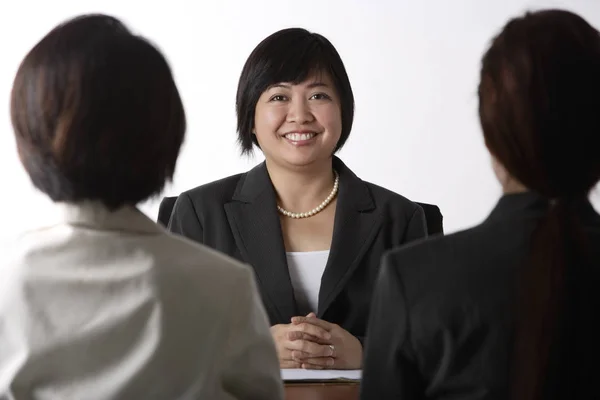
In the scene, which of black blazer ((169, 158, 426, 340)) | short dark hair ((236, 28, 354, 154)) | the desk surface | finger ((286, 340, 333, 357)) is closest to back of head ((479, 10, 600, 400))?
the desk surface

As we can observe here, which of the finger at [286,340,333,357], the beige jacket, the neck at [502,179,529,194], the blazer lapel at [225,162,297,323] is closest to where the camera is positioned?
the beige jacket

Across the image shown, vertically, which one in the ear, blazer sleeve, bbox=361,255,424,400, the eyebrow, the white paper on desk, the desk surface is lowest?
the white paper on desk

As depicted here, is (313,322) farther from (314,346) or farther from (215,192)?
(215,192)

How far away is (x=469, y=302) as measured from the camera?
132 cm

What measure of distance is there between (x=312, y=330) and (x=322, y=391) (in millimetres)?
452

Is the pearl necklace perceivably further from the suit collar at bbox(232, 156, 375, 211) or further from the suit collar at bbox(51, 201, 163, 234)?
the suit collar at bbox(51, 201, 163, 234)

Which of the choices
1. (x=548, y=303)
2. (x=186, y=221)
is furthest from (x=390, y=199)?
(x=548, y=303)

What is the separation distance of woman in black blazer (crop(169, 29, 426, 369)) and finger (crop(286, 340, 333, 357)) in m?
0.19

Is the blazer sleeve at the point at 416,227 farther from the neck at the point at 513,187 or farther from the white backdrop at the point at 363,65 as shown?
the white backdrop at the point at 363,65

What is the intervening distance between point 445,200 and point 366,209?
1.98m

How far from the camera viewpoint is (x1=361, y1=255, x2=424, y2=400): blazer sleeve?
1366 millimetres

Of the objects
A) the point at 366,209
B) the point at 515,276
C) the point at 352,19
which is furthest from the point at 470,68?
the point at 515,276

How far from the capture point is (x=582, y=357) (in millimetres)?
1317

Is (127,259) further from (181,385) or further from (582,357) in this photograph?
(582,357)
